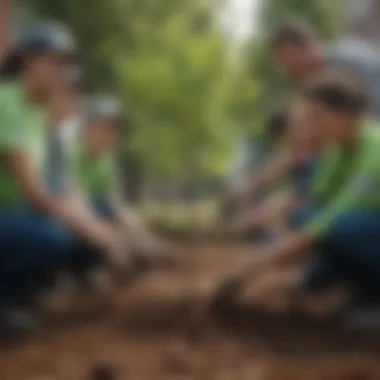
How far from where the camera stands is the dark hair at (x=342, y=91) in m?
1.12

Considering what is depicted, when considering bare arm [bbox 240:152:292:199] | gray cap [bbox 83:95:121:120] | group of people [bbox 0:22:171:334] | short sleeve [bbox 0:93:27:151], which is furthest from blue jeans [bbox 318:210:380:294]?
short sleeve [bbox 0:93:27:151]

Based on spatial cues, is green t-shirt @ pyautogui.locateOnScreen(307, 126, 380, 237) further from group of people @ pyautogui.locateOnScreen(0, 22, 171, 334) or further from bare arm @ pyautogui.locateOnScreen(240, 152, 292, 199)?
group of people @ pyautogui.locateOnScreen(0, 22, 171, 334)

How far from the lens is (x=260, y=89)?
1.13 metres

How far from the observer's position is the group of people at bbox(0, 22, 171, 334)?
3.71 feet

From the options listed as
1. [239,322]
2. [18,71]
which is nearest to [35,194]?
[18,71]

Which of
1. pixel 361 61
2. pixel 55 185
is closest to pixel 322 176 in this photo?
pixel 361 61

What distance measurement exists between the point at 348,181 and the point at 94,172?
0.38 m

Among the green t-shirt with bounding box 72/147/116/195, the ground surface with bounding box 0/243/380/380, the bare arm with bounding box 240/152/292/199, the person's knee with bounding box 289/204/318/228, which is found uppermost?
the green t-shirt with bounding box 72/147/116/195

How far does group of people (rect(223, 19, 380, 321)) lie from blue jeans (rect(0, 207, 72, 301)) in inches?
10.2

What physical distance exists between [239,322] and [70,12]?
0.53m

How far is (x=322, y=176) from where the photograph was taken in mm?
1129

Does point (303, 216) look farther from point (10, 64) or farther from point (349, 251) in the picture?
point (10, 64)

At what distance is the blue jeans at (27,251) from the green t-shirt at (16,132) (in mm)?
32

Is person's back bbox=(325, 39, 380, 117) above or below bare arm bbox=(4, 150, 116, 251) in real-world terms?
above
